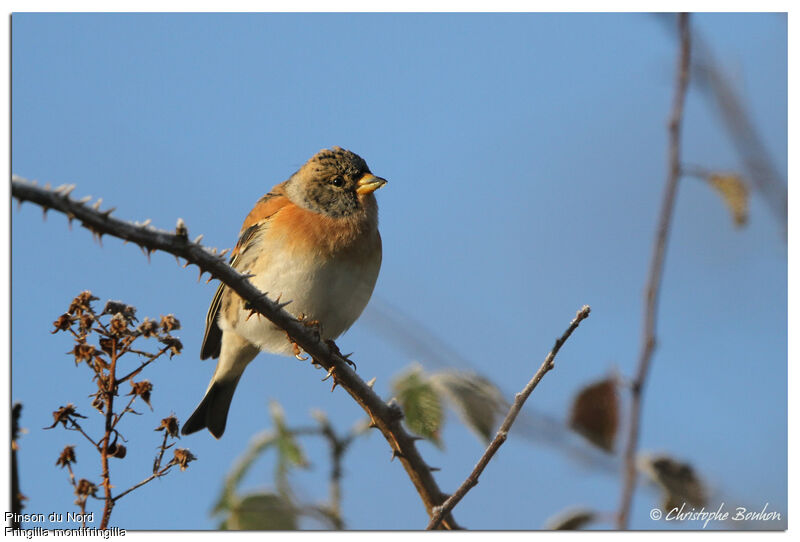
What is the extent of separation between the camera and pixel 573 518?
3.00 m

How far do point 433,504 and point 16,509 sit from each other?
1771 millimetres

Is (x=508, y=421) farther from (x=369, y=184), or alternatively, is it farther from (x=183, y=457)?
(x=369, y=184)

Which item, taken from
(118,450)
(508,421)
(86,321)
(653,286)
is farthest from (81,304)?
Answer: (653,286)

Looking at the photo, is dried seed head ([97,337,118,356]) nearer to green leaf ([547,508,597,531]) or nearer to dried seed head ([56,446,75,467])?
dried seed head ([56,446,75,467])

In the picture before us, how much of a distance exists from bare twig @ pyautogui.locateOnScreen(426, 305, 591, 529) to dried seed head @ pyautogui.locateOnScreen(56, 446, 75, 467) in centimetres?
111

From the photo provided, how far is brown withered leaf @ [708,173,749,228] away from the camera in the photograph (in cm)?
329

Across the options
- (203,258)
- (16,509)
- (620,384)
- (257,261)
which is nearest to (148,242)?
(203,258)

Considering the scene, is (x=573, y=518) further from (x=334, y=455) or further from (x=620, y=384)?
(x=334, y=455)

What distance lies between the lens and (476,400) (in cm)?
320

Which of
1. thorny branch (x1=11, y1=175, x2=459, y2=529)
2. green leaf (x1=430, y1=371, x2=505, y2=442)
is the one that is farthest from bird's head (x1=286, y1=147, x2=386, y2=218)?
green leaf (x1=430, y1=371, x2=505, y2=442)

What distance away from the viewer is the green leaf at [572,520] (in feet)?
9.78

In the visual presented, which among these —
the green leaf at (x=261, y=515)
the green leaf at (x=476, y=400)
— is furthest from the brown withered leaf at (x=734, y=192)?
the green leaf at (x=261, y=515)

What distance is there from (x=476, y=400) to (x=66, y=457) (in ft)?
5.00

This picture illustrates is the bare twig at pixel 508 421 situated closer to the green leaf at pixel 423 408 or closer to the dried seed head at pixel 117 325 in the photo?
the green leaf at pixel 423 408
